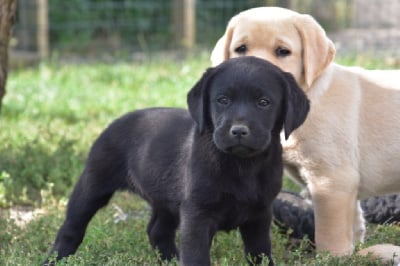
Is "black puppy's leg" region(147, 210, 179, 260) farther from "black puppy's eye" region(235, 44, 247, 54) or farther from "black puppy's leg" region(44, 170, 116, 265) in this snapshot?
"black puppy's eye" region(235, 44, 247, 54)

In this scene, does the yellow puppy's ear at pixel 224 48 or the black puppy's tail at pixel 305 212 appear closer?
the yellow puppy's ear at pixel 224 48

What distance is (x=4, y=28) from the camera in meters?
5.96

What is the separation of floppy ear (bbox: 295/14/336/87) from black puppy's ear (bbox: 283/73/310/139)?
0.54 metres

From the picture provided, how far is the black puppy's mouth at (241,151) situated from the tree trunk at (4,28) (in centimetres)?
279

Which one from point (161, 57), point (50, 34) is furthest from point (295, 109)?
point (50, 34)

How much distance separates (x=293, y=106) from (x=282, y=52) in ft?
2.10

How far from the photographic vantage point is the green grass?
449 centimetres

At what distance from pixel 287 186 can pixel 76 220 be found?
75.1 inches

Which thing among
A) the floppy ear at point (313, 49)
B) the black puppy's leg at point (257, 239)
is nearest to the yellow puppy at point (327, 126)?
the floppy ear at point (313, 49)

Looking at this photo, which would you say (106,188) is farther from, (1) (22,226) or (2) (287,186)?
(2) (287,186)

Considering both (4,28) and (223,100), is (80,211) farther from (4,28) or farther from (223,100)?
(4,28)

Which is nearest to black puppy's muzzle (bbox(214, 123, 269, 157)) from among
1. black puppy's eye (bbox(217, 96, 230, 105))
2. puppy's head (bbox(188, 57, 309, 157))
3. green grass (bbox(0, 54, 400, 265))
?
puppy's head (bbox(188, 57, 309, 157))

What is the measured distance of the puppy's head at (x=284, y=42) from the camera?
4293 mm

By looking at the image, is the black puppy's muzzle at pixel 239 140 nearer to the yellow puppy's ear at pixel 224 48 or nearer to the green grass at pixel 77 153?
the green grass at pixel 77 153
